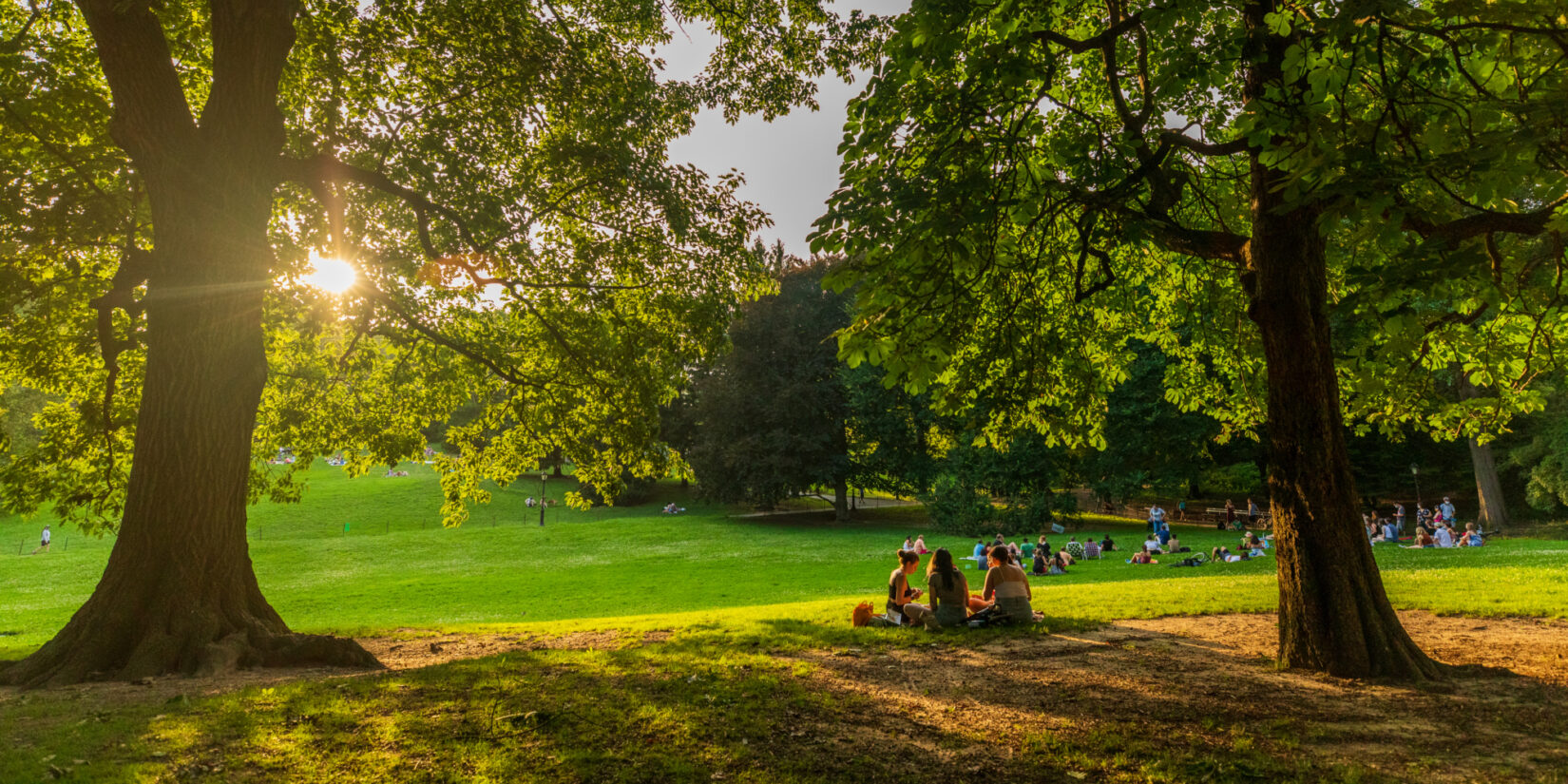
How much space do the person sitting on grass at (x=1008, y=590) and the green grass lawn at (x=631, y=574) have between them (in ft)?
4.54

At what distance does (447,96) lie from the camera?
1300cm

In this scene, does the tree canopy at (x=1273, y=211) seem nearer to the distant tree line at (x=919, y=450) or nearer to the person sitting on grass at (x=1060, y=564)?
the person sitting on grass at (x=1060, y=564)

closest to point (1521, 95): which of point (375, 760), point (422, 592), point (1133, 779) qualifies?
point (1133, 779)

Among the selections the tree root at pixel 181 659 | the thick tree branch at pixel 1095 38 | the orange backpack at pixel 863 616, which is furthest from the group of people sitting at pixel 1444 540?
the tree root at pixel 181 659

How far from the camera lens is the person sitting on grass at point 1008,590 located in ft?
35.1

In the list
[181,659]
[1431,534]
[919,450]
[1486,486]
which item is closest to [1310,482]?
[181,659]

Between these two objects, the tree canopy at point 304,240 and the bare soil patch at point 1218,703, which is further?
the tree canopy at point 304,240

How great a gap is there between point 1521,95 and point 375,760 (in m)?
9.05

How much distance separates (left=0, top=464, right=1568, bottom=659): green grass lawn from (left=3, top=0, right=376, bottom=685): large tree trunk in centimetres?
562

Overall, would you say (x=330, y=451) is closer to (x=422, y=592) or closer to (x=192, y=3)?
(x=422, y=592)

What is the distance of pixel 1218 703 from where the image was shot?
21.3 feet

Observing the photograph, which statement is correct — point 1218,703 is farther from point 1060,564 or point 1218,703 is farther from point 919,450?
point 919,450

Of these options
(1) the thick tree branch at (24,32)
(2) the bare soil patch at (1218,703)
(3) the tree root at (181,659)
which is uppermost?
(1) the thick tree branch at (24,32)

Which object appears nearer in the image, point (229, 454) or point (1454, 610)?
point (229, 454)
